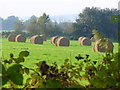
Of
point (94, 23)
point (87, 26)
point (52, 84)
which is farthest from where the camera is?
point (94, 23)

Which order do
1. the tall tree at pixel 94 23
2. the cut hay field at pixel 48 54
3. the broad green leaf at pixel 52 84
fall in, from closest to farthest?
the broad green leaf at pixel 52 84, the cut hay field at pixel 48 54, the tall tree at pixel 94 23

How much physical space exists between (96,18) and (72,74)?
5526 cm

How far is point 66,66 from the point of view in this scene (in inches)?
55.5

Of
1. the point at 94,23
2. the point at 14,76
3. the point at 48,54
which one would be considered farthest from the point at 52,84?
the point at 94,23

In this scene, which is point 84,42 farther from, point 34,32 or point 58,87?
point 58,87

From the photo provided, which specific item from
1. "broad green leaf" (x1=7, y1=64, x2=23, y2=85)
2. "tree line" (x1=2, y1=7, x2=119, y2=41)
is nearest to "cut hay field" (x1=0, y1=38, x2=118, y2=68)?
"broad green leaf" (x1=7, y1=64, x2=23, y2=85)

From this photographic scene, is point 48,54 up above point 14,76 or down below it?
below

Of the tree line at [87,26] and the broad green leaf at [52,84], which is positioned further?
the tree line at [87,26]

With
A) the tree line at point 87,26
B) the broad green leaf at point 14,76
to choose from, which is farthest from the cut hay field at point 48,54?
the tree line at point 87,26

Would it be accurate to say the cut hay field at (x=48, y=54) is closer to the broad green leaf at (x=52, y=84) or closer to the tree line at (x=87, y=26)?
the broad green leaf at (x=52, y=84)

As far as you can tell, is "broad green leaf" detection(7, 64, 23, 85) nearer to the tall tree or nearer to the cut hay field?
the cut hay field

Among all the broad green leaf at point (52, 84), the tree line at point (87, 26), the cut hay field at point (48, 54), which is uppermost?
the tree line at point (87, 26)

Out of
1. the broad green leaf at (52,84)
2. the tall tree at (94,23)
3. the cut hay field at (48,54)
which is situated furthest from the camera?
the tall tree at (94,23)

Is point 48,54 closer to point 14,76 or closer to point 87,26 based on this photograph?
point 14,76
